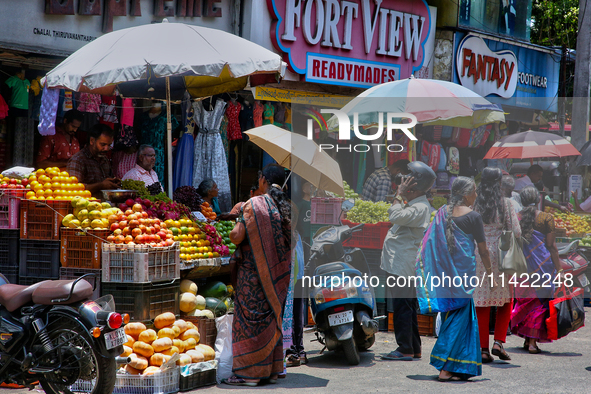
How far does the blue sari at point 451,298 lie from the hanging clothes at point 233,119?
16.8 feet

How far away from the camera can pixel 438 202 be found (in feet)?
20.2

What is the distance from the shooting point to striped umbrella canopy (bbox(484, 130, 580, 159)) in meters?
6.99

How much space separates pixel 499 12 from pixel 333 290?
1108cm

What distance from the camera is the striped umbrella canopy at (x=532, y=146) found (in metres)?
6.99

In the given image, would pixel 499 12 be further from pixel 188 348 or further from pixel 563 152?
pixel 188 348

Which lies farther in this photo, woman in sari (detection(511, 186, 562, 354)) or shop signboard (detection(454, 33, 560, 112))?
shop signboard (detection(454, 33, 560, 112))

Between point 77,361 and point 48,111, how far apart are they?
165 inches

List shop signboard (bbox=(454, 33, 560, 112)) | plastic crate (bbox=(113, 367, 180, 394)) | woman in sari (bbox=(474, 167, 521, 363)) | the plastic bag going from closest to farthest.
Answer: plastic crate (bbox=(113, 367, 180, 394)) → the plastic bag → woman in sari (bbox=(474, 167, 521, 363)) → shop signboard (bbox=(454, 33, 560, 112))

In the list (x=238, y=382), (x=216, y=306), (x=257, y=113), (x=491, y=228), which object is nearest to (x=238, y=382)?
(x=238, y=382)

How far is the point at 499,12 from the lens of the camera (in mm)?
15320

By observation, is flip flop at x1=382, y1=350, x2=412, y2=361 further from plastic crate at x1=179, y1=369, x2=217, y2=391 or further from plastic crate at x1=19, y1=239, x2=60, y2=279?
plastic crate at x1=19, y1=239, x2=60, y2=279

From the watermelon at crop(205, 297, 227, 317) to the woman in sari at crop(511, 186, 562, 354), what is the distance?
2.97 m

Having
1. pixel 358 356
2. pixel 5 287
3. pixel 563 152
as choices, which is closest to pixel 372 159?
pixel 358 356

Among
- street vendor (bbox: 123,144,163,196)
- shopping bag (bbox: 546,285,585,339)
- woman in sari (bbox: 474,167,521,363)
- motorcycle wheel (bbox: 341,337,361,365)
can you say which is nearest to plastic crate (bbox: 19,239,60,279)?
street vendor (bbox: 123,144,163,196)
